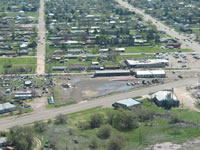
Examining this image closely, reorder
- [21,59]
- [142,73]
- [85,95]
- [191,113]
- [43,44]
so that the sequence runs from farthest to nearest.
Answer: [43,44], [21,59], [142,73], [85,95], [191,113]

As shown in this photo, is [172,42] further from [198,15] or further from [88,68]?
[198,15]

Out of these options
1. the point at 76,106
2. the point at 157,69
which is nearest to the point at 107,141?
the point at 76,106

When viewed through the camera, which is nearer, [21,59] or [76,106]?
[76,106]

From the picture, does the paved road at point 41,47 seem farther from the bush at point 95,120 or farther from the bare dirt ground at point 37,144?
the bare dirt ground at point 37,144

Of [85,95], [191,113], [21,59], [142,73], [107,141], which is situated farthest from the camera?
[21,59]

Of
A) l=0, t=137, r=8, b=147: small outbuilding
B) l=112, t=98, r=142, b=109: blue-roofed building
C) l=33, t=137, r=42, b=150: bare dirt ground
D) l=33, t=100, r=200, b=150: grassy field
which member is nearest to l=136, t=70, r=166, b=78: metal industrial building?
l=112, t=98, r=142, b=109: blue-roofed building
